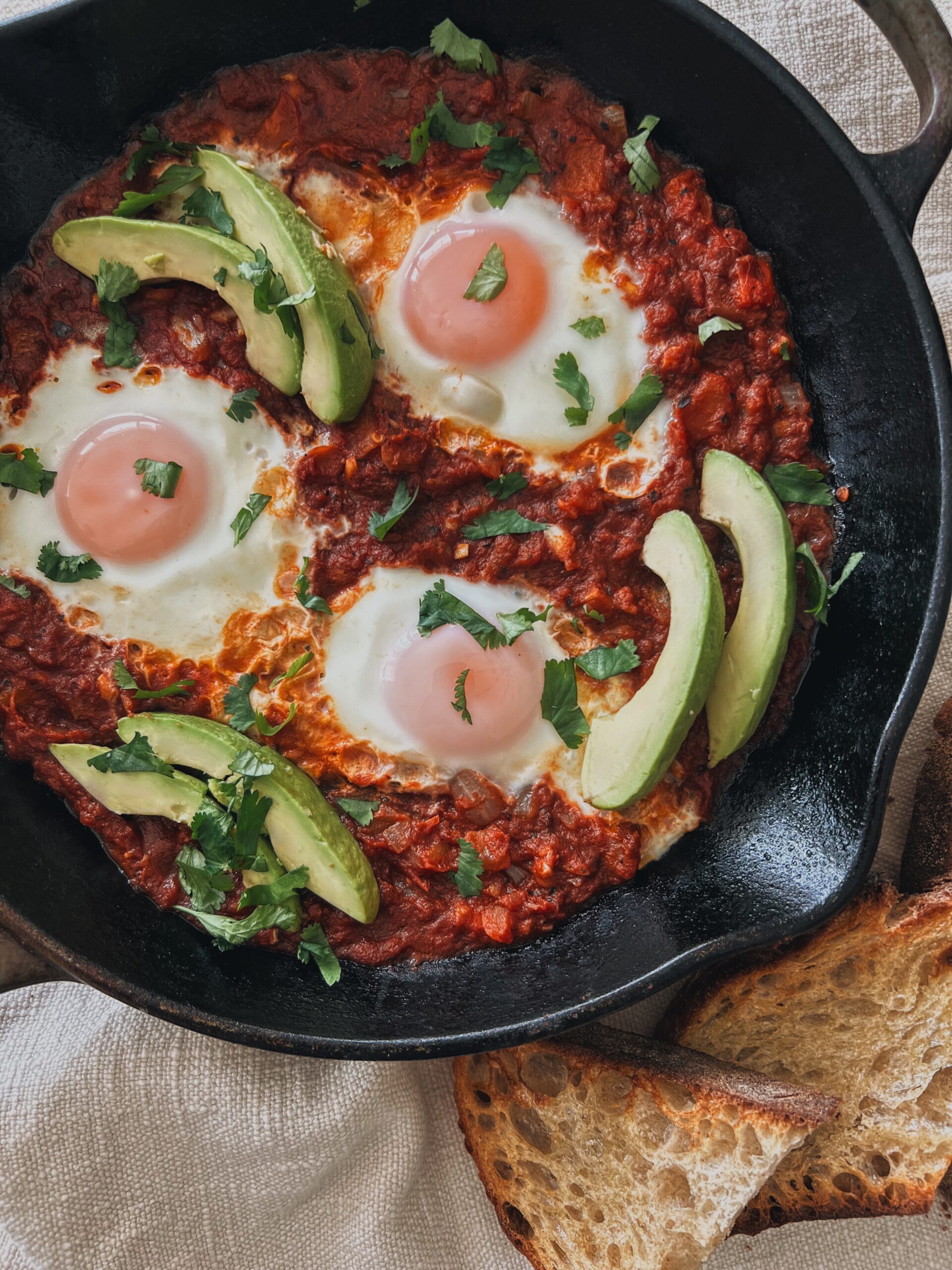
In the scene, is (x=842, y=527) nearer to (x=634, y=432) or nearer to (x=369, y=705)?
(x=634, y=432)

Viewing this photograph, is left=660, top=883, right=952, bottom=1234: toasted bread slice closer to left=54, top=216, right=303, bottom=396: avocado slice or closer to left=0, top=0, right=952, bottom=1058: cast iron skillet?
left=0, top=0, right=952, bottom=1058: cast iron skillet

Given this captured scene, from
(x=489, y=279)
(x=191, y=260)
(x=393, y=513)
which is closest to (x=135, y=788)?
(x=393, y=513)

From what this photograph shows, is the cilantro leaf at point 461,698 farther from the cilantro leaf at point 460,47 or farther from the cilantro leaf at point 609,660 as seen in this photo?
the cilantro leaf at point 460,47

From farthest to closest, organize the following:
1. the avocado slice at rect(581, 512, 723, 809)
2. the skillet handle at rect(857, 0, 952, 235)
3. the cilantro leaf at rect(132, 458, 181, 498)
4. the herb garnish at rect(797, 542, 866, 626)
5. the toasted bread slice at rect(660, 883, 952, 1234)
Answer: the toasted bread slice at rect(660, 883, 952, 1234) → the herb garnish at rect(797, 542, 866, 626) → the cilantro leaf at rect(132, 458, 181, 498) → the avocado slice at rect(581, 512, 723, 809) → the skillet handle at rect(857, 0, 952, 235)

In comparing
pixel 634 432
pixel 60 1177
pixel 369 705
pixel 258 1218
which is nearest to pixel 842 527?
pixel 634 432

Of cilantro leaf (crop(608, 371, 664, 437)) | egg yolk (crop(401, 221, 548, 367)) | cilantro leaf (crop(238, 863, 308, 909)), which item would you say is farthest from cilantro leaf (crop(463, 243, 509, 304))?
cilantro leaf (crop(238, 863, 308, 909))
